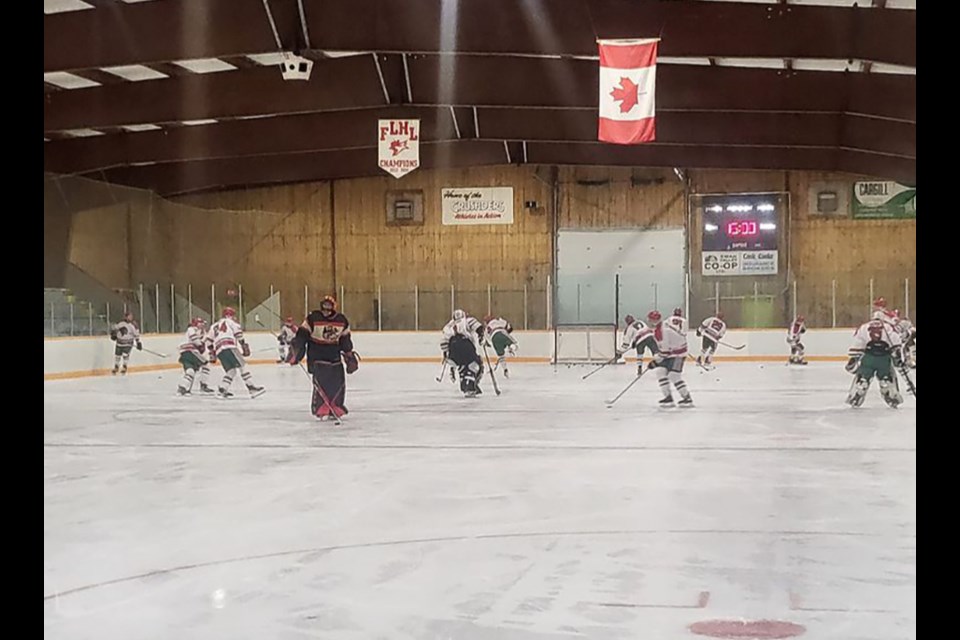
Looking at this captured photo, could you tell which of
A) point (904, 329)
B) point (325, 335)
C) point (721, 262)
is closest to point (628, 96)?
point (325, 335)

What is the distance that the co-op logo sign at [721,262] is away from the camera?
45.5 ft

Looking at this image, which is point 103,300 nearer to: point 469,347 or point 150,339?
point 150,339

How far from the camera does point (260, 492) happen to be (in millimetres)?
4312

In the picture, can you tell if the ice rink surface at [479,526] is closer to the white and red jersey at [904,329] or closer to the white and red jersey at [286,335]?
the white and red jersey at [904,329]

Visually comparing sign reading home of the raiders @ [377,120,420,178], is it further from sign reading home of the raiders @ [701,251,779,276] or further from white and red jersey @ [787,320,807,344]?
white and red jersey @ [787,320,807,344]

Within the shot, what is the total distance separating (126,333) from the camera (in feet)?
37.2

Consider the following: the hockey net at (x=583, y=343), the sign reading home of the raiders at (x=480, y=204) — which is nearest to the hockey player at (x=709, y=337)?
the hockey net at (x=583, y=343)

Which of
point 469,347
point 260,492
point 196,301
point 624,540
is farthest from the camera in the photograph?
point 196,301

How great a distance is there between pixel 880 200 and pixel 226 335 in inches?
376

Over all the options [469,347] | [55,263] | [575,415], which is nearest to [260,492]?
[575,415]

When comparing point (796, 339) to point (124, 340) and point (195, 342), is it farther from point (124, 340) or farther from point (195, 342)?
point (124, 340)

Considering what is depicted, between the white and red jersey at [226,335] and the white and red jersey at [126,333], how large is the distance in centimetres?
292

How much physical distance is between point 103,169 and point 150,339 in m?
2.36

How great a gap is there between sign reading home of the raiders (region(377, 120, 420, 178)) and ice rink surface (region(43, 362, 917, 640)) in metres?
3.70
